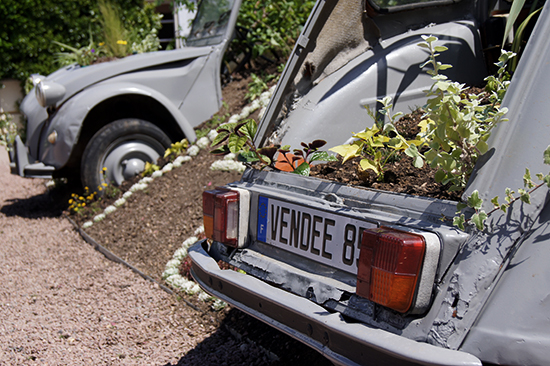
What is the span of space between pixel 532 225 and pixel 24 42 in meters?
11.6

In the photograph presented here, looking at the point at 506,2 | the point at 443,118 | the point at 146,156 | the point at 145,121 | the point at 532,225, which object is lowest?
the point at 146,156

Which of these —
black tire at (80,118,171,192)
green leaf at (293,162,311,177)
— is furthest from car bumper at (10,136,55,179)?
green leaf at (293,162,311,177)

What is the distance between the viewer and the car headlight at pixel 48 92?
187 inches

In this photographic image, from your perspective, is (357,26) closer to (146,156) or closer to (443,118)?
(443,118)

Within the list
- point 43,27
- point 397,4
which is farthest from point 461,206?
point 43,27

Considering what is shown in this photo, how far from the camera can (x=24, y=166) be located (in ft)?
16.4

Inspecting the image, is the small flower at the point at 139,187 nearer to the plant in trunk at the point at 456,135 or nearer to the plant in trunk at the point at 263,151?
the plant in trunk at the point at 263,151

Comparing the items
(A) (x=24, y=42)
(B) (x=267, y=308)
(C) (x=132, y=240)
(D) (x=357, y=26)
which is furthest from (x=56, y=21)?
(B) (x=267, y=308)

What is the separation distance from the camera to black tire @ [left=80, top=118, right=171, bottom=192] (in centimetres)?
493

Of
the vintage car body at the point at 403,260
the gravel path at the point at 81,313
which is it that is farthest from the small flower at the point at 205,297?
the vintage car body at the point at 403,260

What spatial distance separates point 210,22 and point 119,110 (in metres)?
1.88

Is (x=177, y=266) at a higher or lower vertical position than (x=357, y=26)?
A: lower

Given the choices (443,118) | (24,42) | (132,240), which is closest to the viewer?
(443,118)

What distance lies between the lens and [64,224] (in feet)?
17.1
